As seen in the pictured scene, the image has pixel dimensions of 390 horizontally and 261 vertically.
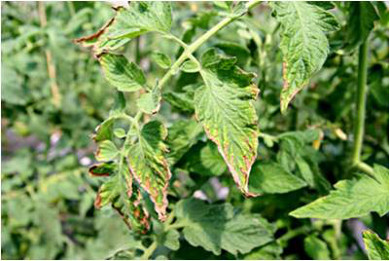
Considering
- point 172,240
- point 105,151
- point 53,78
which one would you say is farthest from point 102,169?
point 53,78

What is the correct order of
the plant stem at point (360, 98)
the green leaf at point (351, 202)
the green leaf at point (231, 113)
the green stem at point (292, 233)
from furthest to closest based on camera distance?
the green stem at point (292, 233), the plant stem at point (360, 98), the green leaf at point (351, 202), the green leaf at point (231, 113)

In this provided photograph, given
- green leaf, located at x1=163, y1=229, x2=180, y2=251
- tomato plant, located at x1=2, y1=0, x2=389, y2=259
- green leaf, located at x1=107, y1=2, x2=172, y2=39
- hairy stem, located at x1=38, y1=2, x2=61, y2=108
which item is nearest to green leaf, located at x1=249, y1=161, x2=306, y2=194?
tomato plant, located at x1=2, y1=0, x2=389, y2=259

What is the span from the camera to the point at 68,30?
3.77 ft

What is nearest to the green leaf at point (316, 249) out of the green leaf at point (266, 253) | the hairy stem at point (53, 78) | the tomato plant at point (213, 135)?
the tomato plant at point (213, 135)

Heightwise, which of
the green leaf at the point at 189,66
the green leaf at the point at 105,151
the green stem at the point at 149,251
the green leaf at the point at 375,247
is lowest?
the green stem at the point at 149,251

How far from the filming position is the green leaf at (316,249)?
81 cm

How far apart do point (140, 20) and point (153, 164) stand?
139 mm

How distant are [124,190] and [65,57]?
0.62 meters

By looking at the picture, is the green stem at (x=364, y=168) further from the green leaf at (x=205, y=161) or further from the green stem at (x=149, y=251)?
the green stem at (x=149, y=251)

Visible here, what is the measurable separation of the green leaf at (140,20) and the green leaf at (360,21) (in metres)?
0.23

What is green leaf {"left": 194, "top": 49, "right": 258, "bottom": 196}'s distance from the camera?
1.75 ft

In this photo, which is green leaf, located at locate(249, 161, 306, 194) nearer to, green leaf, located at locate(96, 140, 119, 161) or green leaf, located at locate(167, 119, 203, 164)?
green leaf, located at locate(167, 119, 203, 164)

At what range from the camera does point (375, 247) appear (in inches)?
23.2

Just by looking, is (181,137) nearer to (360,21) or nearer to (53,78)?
(360,21)
